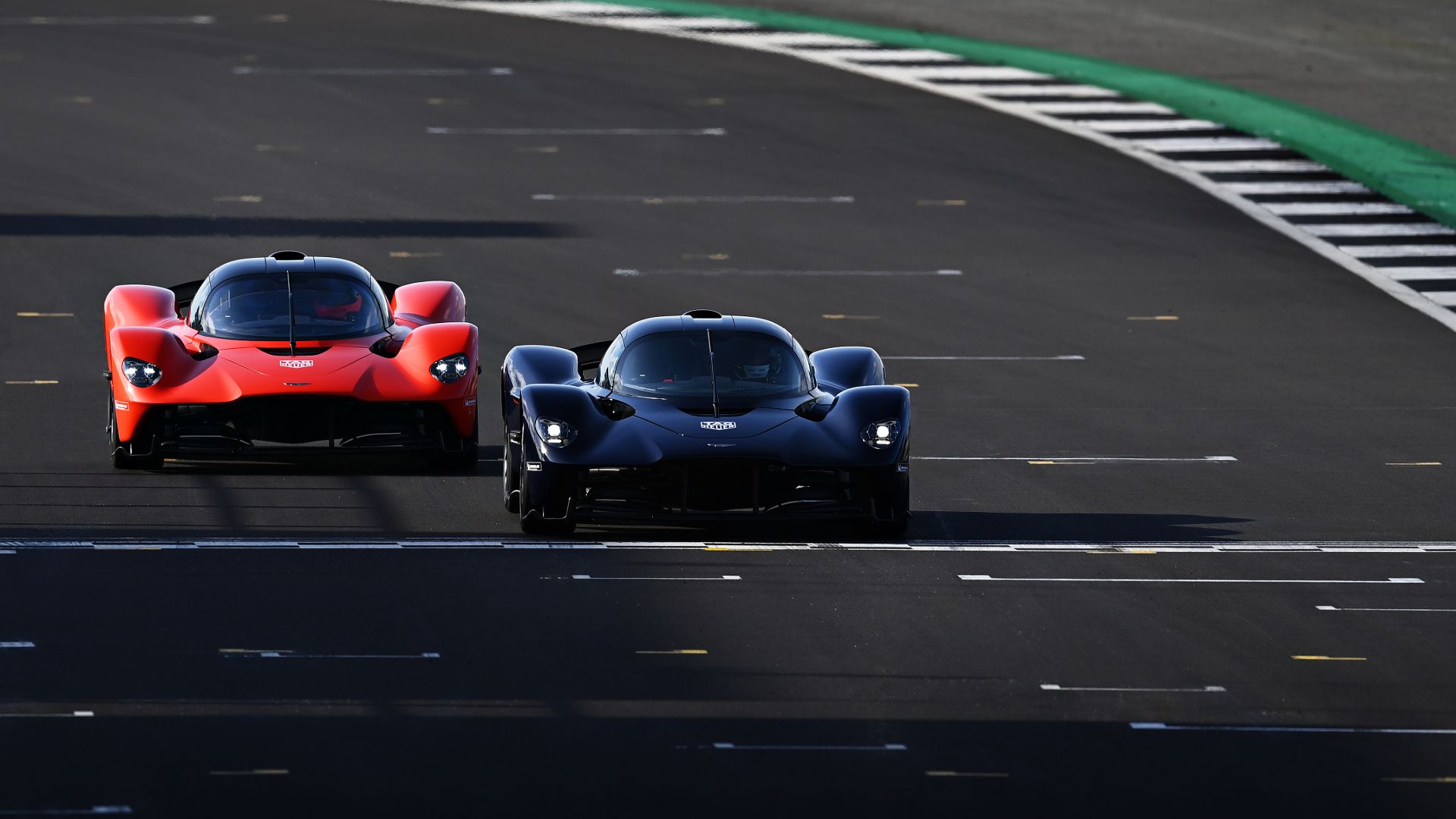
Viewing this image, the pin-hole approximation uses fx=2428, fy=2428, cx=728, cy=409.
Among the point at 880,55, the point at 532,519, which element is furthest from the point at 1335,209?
the point at 532,519

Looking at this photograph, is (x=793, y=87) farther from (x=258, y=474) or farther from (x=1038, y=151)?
(x=258, y=474)

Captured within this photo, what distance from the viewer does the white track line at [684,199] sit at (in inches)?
1129

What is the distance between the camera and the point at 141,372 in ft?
50.5

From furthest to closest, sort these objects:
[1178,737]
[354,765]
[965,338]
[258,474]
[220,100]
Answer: [220,100], [965,338], [258,474], [1178,737], [354,765]

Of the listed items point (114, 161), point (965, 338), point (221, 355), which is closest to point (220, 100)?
point (114, 161)

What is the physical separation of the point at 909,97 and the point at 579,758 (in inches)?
1033

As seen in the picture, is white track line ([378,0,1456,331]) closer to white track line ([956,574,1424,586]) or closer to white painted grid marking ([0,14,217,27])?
white painted grid marking ([0,14,217,27])

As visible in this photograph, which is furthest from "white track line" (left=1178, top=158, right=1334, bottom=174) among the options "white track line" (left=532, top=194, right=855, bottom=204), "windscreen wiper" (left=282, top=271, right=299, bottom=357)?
"windscreen wiper" (left=282, top=271, right=299, bottom=357)

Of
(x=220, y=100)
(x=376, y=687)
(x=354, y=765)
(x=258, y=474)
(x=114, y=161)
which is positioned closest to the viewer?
(x=354, y=765)

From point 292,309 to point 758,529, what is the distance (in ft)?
13.8

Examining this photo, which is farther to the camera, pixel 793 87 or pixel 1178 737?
pixel 793 87

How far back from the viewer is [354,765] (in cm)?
845

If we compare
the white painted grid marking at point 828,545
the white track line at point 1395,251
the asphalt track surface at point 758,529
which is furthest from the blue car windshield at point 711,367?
the white track line at point 1395,251

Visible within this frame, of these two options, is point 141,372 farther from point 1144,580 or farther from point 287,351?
point 1144,580
